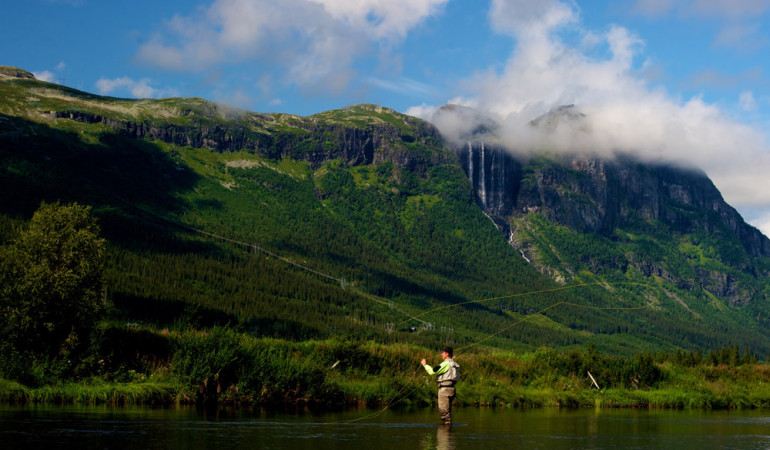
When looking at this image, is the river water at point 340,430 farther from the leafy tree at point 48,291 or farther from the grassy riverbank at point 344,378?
the leafy tree at point 48,291

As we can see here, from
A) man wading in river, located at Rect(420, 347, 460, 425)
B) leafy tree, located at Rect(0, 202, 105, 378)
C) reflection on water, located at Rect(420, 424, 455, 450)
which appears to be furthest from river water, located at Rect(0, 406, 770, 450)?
leafy tree, located at Rect(0, 202, 105, 378)

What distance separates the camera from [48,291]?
31062mm

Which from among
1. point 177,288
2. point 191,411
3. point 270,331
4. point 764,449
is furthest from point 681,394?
point 177,288

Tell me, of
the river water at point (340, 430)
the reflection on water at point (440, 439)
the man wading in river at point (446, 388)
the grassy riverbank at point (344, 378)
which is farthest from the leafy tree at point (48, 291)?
the reflection on water at point (440, 439)

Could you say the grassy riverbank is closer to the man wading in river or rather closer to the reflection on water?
the man wading in river

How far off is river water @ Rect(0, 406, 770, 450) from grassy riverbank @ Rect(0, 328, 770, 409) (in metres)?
2.15

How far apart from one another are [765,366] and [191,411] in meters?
42.9

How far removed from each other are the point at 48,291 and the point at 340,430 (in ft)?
49.0

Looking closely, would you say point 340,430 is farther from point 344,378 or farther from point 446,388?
point 344,378

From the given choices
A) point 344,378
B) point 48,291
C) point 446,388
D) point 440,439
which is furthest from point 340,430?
point 48,291

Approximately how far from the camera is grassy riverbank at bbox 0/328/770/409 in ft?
96.8

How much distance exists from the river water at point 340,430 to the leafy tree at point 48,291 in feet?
15.8

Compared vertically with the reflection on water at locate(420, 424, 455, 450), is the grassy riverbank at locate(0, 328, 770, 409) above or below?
above

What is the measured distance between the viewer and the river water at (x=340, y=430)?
19.2 m
